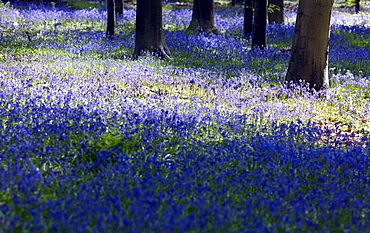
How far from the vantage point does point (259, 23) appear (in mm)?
14422

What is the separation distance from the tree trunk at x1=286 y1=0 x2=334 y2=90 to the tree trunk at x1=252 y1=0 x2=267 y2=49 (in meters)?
4.62

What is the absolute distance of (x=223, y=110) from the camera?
7504 mm

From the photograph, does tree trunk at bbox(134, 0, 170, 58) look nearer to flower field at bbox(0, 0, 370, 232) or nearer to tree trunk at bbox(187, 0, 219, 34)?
flower field at bbox(0, 0, 370, 232)

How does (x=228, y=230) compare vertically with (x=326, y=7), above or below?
below

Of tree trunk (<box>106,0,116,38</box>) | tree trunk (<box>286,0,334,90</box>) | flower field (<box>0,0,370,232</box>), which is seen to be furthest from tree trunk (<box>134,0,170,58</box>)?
tree trunk (<box>286,0,334,90</box>)

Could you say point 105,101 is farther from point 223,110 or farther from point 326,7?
point 326,7

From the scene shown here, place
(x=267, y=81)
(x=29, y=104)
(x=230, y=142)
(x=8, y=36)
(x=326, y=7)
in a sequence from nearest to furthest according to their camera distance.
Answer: (x=230, y=142), (x=29, y=104), (x=326, y=7), (x=267, y=81), (x=8, y=36)

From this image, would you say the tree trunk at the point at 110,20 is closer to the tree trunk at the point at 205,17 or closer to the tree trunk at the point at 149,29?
the tree trunk at the point at 149,29

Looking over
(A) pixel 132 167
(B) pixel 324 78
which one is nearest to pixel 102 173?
(A) pixel 132 167

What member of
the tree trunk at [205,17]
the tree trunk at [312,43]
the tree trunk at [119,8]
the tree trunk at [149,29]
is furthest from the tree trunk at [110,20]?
the tree trunk at [312,43]

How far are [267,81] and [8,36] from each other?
8.95m

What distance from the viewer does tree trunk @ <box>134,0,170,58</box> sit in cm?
1221

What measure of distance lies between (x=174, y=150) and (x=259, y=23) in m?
9.99

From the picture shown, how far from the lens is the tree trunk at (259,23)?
45.9ft
